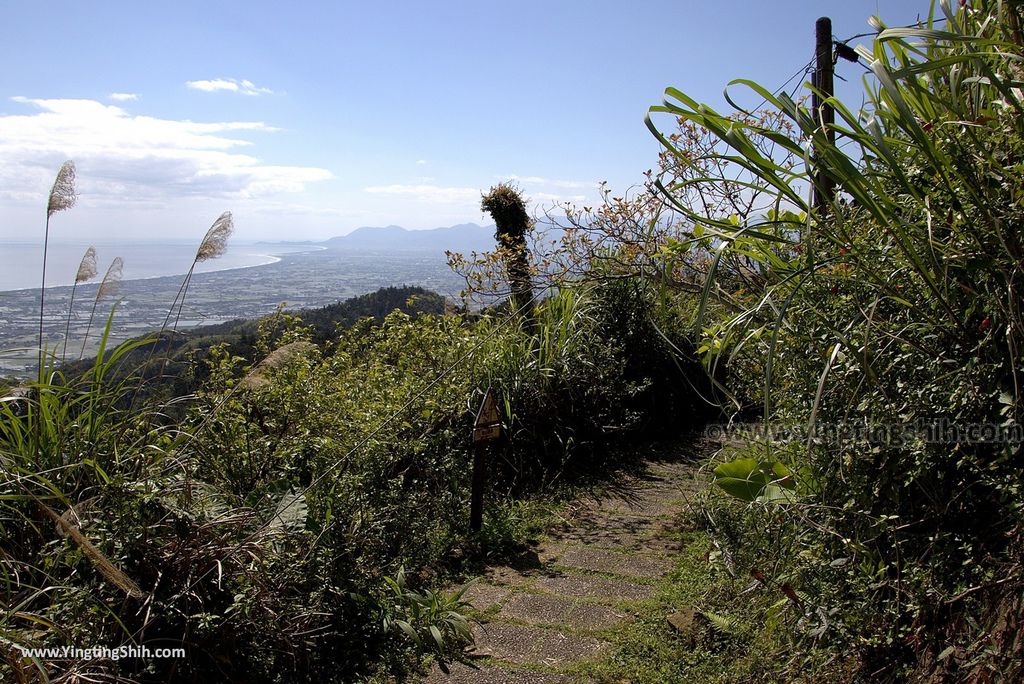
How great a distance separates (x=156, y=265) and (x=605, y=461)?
3.69 metres

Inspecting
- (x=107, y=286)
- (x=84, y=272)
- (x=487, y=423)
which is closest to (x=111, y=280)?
(x=107, y=286)

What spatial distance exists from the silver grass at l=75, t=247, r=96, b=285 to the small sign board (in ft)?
6.75

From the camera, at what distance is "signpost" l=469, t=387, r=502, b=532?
13.4 ft

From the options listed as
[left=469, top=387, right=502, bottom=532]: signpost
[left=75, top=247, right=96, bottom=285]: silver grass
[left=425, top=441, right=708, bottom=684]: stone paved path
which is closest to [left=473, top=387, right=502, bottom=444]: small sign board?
[left=469, top=387, right=502, bottom=532]: signpost

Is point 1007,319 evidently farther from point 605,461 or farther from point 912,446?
point 605,461

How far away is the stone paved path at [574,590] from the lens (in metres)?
2.80

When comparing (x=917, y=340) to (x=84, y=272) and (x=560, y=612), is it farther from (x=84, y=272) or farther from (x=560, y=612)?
(x=84, y=272)

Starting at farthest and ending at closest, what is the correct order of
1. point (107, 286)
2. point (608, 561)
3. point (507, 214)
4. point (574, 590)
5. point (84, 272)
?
1. point (507, 214)
2. point (608, 561)
3. point (574, 590)
4. point (107, 286)
5. point (84, 272)

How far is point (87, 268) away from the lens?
295 cm

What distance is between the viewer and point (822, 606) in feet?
6.97

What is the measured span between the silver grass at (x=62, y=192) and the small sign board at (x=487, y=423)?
2256mm

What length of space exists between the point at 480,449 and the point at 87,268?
2170 millimetres

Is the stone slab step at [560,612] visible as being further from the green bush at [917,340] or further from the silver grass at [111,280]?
the silver grass at [111,280]

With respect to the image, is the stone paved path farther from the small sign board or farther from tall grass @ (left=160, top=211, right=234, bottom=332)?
tall grass @ (left=160, top=211, right=234, bottom=332)
